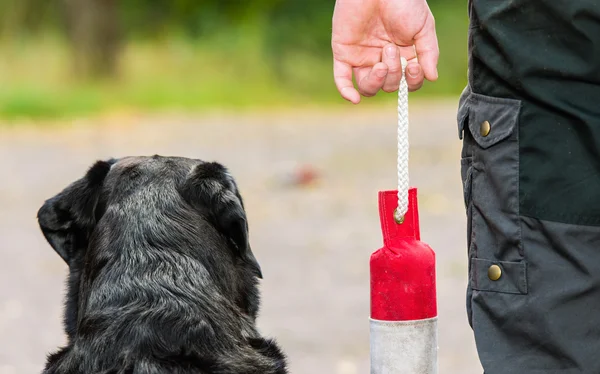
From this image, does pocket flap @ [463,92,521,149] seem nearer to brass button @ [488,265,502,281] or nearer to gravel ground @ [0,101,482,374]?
brass button @ [488,265,502,281]

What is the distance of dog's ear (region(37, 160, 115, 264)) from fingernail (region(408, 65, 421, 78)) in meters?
1.12

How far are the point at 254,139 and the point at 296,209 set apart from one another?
494 centimetres

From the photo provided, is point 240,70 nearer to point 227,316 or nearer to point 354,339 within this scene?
point 354,339

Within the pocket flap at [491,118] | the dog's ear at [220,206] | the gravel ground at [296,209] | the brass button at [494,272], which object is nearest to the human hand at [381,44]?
the pocket flap at [491,118]

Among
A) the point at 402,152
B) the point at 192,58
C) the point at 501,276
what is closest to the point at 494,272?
the point at 501,276

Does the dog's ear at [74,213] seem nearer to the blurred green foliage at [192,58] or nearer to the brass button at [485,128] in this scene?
the brass button at [485,128]

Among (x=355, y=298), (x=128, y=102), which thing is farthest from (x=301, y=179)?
(x=128, y=102)

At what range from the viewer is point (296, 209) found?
11.1 meters

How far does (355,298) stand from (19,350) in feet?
7.86

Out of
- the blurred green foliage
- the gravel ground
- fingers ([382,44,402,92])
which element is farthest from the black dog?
the blurred green foliage

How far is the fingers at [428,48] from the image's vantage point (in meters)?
3.01

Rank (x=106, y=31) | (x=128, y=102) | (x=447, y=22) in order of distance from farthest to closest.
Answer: (x=447, y=22) → (x=106, y=31) → (x=128, y=102)

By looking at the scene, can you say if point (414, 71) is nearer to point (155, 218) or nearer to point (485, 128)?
point (485, 128)

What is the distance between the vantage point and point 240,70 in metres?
23.6
